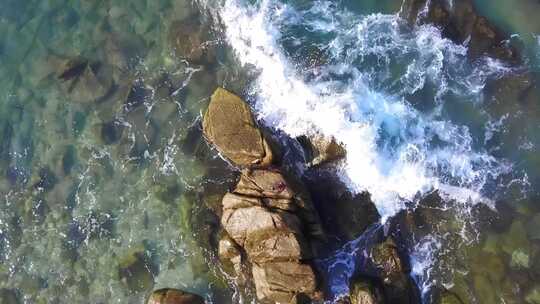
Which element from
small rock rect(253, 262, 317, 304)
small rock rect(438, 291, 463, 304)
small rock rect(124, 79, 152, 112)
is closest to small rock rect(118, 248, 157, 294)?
small rock rect(253, 262, 317, 304)

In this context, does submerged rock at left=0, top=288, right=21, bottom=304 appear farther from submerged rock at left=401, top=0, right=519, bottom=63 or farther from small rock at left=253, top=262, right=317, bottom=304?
submerged rock at left=401, top=0, right=519, bottom=63

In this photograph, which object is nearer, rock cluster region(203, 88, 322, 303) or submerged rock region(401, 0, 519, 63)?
rock cluster region(203, 88, 322, 303)

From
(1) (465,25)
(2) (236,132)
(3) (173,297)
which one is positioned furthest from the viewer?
(1) (465,25)

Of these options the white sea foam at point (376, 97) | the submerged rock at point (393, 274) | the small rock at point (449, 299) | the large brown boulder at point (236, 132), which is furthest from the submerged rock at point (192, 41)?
the small rock at point (449, 299)

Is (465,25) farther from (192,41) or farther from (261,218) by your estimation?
(192,41)

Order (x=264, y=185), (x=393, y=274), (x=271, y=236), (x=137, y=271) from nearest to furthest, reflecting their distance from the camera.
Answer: (x=271, y=236) < (x=393, y=274) < (x=264, y=185) < (x=137, y=271)

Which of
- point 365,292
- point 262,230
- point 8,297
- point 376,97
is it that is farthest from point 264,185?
point 8,297

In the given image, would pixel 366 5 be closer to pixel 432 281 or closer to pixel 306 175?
pixel 306 175
